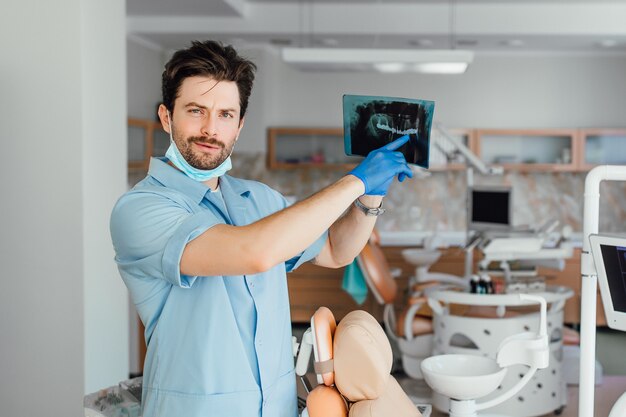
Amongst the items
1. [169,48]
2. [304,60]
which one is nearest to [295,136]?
[169,48]

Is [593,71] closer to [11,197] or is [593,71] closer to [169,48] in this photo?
Answer: [169,48]

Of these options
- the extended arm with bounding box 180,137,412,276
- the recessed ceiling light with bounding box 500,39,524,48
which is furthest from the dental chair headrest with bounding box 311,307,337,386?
the recessed ceiling light with bounding box 500,39,524,48

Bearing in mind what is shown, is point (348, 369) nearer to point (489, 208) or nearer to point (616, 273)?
point (616, 273)

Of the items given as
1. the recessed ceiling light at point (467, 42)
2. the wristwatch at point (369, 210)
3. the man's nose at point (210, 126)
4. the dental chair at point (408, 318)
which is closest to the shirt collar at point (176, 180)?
the man's nose at point (210, 126)

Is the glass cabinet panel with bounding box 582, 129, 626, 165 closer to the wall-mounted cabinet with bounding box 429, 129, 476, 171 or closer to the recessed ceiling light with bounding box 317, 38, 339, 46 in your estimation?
the wall-mounted cabinet with bounding box 429, 129, 476, 171

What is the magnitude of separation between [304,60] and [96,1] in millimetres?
1916

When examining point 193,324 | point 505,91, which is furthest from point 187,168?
point 505,91

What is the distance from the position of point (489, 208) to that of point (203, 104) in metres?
3.41

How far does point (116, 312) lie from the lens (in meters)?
3.16

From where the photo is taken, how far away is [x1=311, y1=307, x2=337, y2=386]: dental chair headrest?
182cm

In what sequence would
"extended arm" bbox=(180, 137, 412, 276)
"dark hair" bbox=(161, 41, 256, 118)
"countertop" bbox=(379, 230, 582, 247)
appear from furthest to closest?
"countertop" bbox=(379, 230, 582, 247), "dark hair" bbox=(161, 41, 256, 118), "extended arm" bbox=(180, 137, 412, 276)

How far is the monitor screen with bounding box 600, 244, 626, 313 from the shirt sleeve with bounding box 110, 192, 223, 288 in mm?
1029

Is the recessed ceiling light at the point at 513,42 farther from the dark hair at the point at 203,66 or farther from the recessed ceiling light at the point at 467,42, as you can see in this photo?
the dark hair at the point at 203,66

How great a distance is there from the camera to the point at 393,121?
5.89 ft
